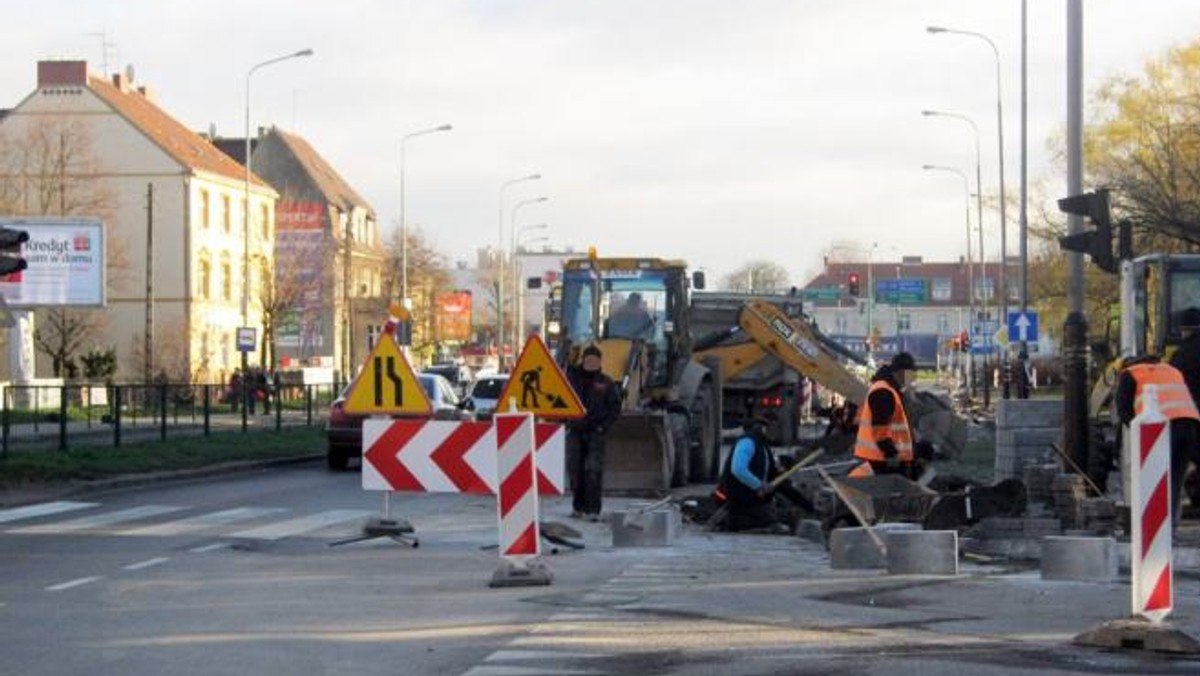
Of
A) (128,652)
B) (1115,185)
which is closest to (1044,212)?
(1115,185)

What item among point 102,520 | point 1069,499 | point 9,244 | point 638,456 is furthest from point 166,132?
point 1069,499

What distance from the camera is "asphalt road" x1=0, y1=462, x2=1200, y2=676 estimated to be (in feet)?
32.0

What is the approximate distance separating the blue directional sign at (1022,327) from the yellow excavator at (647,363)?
15605 millimetres

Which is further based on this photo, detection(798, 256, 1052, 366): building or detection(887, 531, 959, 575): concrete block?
detection(798, 256, 1052, 366): building

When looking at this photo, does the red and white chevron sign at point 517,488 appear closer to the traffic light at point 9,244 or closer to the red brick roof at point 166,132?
the traffic light at point 9,244

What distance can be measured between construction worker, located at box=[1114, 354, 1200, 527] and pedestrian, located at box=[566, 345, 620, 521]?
228 inches

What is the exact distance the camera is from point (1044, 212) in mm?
54656

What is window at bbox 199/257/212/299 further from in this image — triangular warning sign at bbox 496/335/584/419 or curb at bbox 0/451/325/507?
triangular warning sign at bbox 496/335/584/419

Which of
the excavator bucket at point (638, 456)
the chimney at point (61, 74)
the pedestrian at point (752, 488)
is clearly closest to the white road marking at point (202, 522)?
the excavator bucket at point (638, 456)

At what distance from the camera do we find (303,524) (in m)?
18.8

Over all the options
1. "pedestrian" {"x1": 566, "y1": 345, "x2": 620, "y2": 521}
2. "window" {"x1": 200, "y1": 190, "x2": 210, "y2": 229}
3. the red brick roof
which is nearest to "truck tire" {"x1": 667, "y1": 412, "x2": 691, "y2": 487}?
"pedestrian" {"x1": 566, "y1": 345, "x2": 620, "y2": 521}

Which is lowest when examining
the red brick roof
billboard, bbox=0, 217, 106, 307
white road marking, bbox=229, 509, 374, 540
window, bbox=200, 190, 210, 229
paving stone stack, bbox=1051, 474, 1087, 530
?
white road marking, bbox=229, 509, 374, 540

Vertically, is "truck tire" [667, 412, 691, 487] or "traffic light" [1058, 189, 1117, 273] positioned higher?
"traffic light" [1058, 189, 1117, 273]

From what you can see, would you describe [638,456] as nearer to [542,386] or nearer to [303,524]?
[303,524]
